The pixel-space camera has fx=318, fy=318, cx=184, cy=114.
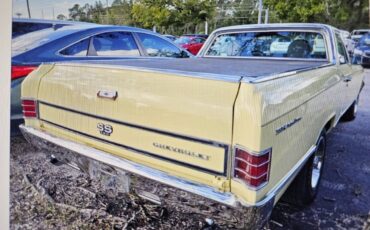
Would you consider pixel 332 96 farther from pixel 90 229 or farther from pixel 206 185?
pixel 90 229

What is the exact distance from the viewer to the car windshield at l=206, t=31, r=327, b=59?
2.37 m

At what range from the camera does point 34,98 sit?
5.36 ft

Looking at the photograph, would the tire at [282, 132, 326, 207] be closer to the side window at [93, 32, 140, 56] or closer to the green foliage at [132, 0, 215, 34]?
the green foliage at [132, 0, 215, 34]

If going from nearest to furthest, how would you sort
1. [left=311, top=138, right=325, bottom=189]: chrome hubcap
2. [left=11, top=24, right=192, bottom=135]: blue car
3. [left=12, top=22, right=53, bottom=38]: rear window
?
[left=12, top=22, right=53, bottom=38]: rear window → [left=11, top=24, right=192, bottom=135]: blue car → [left=311, top=138, right=325, bottom=189]: chrome hubcap

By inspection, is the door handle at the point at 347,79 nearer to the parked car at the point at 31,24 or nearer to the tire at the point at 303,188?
the tire at the point at 303,188

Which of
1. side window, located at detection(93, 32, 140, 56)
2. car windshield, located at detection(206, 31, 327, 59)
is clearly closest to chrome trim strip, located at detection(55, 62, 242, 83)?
side window, located at detection(93, 32, 140, 56)

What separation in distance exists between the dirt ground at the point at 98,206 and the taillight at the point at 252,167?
0.50 metres

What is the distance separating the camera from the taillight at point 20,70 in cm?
159

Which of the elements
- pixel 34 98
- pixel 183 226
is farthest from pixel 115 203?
pixel 34 98

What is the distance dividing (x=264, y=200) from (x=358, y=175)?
153 centimetres

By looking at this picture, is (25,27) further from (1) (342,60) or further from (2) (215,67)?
(1) (342,60)

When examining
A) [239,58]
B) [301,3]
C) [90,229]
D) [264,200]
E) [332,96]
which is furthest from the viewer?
[239,58]

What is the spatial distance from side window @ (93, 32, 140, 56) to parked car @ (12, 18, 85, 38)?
24cm

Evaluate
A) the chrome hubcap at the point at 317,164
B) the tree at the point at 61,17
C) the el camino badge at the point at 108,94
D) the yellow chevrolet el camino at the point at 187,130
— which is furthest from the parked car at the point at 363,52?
the tree at the point at 61,17
